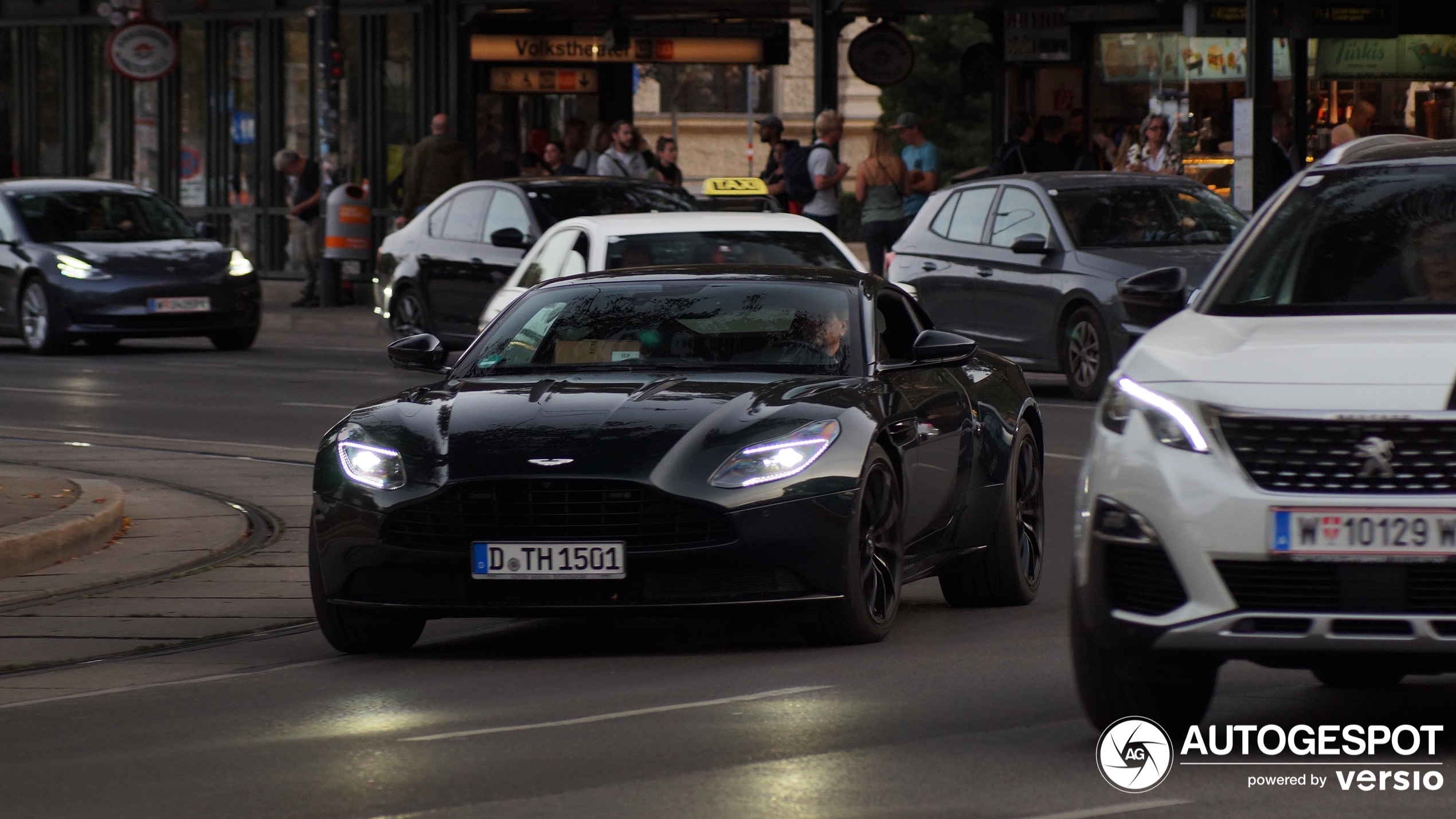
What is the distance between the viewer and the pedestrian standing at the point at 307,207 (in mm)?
31375

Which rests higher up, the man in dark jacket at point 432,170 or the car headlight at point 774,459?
the man in dark jacket at point 432,170

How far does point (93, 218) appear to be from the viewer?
989 inches

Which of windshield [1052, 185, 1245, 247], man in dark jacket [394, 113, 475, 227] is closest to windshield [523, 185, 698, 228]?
windshield [1052, 185, 1245, 247]

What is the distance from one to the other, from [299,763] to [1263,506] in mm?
2449

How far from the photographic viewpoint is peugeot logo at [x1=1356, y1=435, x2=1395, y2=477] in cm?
591

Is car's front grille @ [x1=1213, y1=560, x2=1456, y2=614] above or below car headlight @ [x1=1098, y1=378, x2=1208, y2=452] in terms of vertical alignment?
below

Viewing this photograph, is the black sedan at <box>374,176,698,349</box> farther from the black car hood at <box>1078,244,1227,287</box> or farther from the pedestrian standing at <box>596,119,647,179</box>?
the pedestrian standing at <box>596,119,647,179</box>

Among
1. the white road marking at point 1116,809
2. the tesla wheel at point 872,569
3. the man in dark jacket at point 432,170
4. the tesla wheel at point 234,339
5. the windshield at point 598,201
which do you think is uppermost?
the man in dark jacket at point 432,170

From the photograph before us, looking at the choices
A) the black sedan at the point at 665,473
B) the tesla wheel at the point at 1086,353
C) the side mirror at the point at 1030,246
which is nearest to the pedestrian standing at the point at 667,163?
the side mirror at the point at 1030,246

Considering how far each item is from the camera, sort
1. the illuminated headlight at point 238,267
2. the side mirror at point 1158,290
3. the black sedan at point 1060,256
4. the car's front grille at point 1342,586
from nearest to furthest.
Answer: the car's front grille at point 1342,586 → the side mirror at point 1158,290 → the black sedan at point 1060,256 → the illuminated headlight at point 238,267

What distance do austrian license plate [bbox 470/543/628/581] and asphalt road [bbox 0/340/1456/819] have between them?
31cm

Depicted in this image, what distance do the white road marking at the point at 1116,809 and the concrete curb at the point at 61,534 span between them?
19.2 ft

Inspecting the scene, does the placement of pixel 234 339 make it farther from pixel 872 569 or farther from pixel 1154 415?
pixel 1154 415

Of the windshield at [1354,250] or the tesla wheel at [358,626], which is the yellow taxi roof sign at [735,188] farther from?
the windshield at [1354,250]
